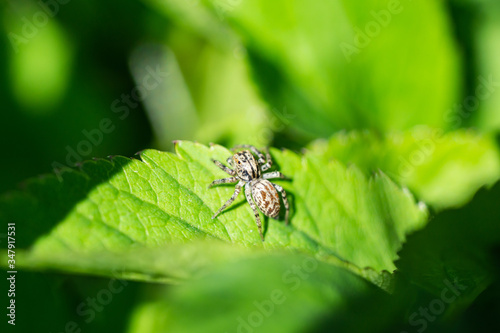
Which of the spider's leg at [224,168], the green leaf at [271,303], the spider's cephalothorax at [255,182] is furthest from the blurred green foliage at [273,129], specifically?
the spider's leg at [224,168]

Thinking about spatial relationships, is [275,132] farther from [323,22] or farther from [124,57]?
[124,57]

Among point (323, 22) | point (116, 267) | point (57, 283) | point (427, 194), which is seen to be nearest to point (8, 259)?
point (116, 267)

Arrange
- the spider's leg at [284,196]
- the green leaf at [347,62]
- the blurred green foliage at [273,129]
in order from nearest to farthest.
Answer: the blurred green foliage at [273,129], the spider's leg at [284,196], the green leaf at [347,62]

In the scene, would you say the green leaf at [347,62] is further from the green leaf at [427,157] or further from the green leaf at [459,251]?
the green leaf at [459,251]

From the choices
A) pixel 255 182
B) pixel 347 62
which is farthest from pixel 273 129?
pixel 347 62

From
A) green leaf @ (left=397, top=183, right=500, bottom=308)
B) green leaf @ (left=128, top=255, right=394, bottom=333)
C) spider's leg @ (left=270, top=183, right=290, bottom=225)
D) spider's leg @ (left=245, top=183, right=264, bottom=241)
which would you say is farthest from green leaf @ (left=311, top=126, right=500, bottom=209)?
green leaf @ (left=128, top=255, right=394, bottom=333)

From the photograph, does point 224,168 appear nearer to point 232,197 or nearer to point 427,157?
point 232,197

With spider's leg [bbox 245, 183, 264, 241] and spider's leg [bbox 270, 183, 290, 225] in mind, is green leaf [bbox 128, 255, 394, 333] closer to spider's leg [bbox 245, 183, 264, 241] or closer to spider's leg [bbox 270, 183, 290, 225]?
spider's leg [bbox 245, 183, 264, 241]
